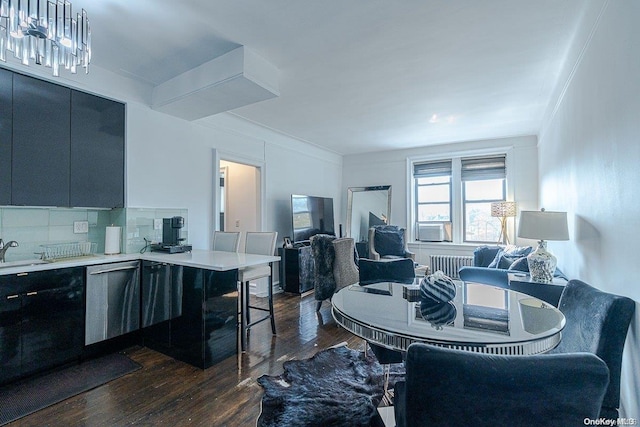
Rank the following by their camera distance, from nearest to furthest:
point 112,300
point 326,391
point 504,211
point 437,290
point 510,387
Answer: point 510,387 < point 437,290 < point 326,391 < point 112,300 < point 504,211

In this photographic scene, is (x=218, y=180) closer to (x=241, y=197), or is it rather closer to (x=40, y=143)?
(x=241, y=197)

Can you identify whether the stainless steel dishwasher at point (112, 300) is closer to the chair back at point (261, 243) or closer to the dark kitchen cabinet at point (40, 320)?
the dark kitchen cabinet at point (40, 320)


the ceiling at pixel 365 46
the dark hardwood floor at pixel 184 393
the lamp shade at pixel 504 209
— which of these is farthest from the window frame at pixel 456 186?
the dark hardwood floor at pixel 184 393

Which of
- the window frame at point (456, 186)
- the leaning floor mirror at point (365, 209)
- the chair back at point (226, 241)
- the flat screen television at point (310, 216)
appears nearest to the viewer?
the chair back at point (226, 241)

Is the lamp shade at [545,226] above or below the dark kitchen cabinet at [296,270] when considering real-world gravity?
above

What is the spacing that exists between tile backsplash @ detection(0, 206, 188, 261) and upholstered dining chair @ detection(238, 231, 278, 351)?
0.90m

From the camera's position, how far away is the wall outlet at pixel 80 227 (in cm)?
293

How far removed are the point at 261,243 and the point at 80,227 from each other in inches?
71.4

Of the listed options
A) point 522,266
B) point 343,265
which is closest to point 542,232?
point 522,266

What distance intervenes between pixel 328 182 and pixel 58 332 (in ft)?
16.5

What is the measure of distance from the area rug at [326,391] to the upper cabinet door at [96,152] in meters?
2.34

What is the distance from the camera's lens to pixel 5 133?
232 cm

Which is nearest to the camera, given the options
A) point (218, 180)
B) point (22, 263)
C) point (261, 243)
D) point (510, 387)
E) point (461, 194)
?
point (510, 387)

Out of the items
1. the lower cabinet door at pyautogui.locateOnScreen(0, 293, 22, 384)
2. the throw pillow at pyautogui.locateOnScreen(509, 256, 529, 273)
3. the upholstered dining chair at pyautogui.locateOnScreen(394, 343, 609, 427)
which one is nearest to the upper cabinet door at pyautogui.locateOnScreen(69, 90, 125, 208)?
the lower cabinet door at pyautogui.locateOnScreen(0, 293, 22, 384)
